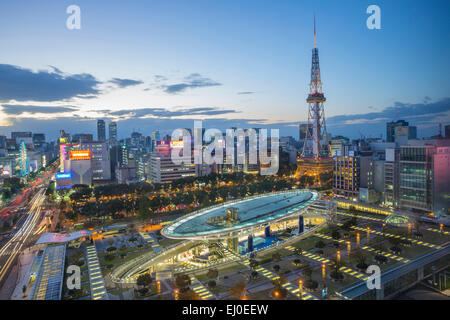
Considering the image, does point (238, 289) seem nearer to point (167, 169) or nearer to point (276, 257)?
point (276, 257)

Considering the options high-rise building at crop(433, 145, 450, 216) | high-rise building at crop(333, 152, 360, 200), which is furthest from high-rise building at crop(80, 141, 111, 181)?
high-rise building at crop(433, 145, 450, 216)

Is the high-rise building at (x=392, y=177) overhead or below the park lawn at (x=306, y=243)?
overhead

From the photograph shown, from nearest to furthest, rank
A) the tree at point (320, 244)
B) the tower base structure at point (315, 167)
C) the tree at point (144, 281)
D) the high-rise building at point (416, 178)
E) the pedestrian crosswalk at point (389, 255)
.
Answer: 1. the tree at point (144, 281)
2. the pedestrian crosswalk at point (389, 255)
3. the tree at point (320, 244)
4. the high-rise building at point (416, 178)
5. the tower base structure at point (315, 167)

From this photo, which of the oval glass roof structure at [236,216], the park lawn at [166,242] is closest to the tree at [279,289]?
the oval glass roof structure at [236,216]

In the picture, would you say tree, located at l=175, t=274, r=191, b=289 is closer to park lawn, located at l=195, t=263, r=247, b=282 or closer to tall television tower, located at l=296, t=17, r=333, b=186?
park lawn, located at l=195, t=263, r=247, b=282

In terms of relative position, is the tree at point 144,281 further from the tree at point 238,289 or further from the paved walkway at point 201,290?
the tree at point 238,289
